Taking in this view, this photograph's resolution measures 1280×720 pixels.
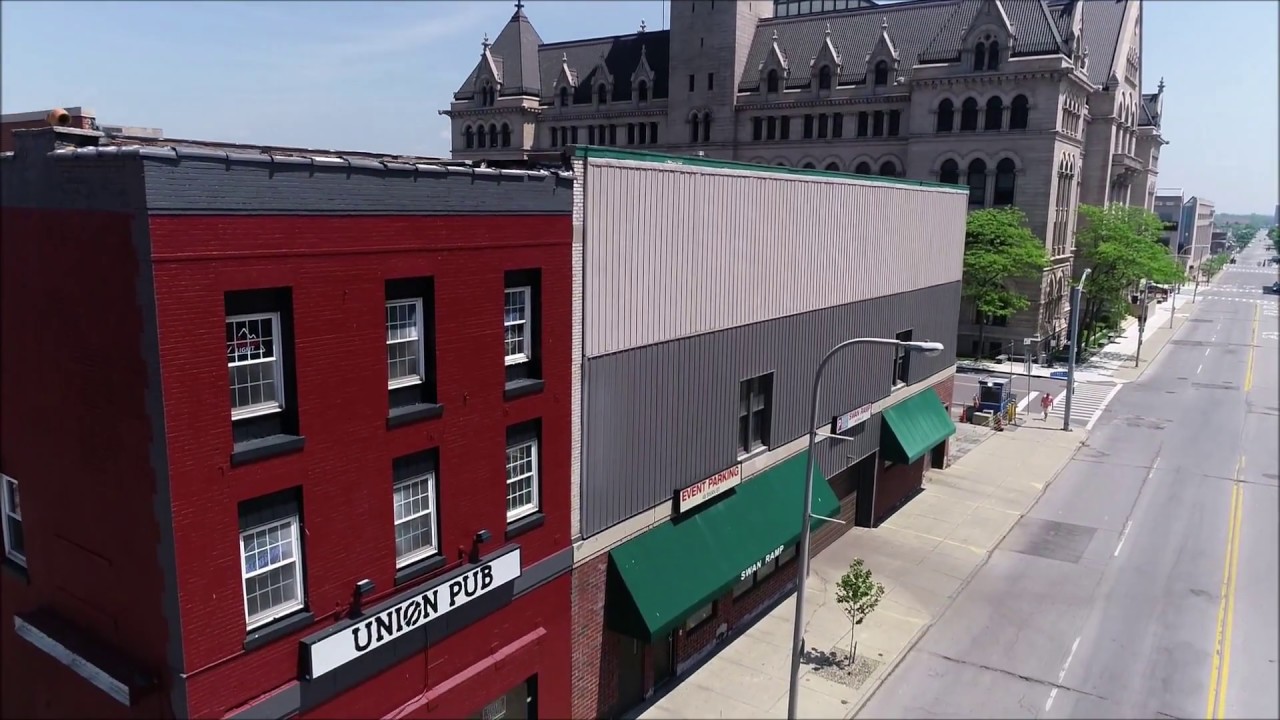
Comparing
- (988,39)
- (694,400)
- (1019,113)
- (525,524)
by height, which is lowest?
(525,524)

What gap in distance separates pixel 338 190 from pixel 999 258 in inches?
2212

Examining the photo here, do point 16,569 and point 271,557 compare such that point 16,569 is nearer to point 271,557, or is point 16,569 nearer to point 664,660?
point 271,557

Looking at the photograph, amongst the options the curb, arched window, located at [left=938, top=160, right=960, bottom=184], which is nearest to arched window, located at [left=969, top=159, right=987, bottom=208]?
arched window, located at [left=938, top=160, right=960, bottom=184]

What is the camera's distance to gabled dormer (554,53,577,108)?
8531 cm

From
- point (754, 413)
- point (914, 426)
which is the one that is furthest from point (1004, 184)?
point (754, 413)

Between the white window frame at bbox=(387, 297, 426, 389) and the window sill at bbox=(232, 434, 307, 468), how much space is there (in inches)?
65.3

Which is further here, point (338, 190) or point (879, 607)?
point (879, 607)

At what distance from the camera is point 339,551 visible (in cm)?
1173

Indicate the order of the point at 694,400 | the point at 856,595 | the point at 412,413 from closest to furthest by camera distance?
the point at 412,413 → the point at 694,400 → the point at 856,595

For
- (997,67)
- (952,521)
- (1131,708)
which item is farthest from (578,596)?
(997,67)

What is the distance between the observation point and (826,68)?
7094 cm

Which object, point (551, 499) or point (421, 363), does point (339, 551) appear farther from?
point (551, 499)

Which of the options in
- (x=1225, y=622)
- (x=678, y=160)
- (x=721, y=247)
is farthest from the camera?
(x=1225, y=622)

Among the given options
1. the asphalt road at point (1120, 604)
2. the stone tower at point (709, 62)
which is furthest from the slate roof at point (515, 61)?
the asphalt road at point (1120, 604)
